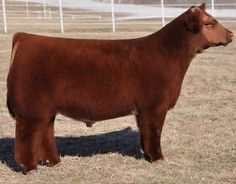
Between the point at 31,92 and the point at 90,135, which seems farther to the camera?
the point at 90,135

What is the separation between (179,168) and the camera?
19.6 feet

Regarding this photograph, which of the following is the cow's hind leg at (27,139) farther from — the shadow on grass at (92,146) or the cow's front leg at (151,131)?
the cow's front leg at (151,131)

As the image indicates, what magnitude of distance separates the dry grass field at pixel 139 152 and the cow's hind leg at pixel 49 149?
10 cm

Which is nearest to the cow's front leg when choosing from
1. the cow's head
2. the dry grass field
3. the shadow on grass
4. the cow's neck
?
the dry grass field

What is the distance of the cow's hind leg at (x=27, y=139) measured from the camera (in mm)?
5629

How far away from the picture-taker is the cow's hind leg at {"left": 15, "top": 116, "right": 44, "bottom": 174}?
563cm

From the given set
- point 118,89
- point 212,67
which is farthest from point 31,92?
point 212,67

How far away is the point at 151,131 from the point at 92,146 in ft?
4.16

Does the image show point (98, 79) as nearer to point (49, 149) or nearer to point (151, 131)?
point (151, 131)

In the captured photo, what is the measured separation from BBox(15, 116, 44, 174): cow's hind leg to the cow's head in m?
1.75

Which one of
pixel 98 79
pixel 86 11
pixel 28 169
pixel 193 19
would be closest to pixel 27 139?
pixel 28 169

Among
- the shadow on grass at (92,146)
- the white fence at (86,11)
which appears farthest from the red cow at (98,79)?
the white fence at (86,11)

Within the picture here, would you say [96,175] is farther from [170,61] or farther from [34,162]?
[170,61]

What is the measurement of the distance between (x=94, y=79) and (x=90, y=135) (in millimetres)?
2028
